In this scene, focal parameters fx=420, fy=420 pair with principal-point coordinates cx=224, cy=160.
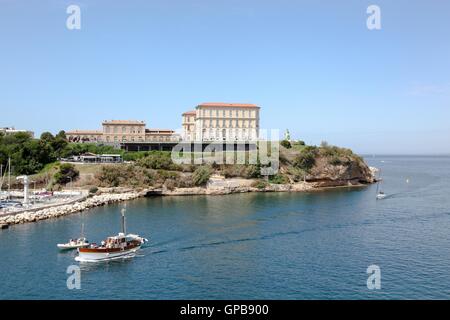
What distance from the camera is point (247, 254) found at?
3416 cm

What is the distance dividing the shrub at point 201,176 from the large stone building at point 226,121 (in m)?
26.9

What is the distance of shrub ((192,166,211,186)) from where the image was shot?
72.1 metres

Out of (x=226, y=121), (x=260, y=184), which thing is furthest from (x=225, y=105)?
(x=260, y=184)

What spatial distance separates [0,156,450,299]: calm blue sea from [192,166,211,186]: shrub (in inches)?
627

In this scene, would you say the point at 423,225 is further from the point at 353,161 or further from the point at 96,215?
the point at 353,161

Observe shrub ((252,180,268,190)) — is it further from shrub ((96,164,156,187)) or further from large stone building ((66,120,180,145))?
large stone building ((66,120,180,145))

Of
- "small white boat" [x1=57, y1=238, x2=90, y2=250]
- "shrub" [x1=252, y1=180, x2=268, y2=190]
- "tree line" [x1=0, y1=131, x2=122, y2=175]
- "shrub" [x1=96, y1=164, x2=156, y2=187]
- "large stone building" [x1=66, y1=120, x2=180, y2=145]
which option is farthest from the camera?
"large stone building" [x1=66, y1=120, x2=180, y2=145]

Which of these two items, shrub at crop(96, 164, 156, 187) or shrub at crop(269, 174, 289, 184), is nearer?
shrub at crop(96, 164, 156, 187)

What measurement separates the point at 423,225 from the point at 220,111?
63.8m

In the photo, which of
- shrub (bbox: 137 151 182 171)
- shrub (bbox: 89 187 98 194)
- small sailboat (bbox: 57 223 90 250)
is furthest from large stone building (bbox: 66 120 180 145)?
small sailboat (bbox: 57 223 90 250)

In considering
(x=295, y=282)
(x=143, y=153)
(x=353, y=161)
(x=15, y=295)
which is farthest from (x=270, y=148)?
(x=15, y=295)

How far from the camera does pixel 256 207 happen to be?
185 feet

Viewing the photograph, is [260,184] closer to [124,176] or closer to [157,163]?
[157,163]

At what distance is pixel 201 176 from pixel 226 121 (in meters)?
31.5
